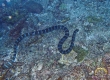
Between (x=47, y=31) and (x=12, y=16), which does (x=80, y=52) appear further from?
(x=12, y=16)

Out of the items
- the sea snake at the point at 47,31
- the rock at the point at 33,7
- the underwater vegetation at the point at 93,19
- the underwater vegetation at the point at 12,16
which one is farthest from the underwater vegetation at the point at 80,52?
the underwater vegetation at the point at 12,16

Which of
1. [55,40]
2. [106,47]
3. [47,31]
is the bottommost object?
[106,47]

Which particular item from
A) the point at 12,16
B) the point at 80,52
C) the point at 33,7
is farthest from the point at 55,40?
the point at 12,16

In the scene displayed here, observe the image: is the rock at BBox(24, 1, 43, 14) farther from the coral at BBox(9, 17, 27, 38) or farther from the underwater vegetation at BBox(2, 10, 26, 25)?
the coral at BBox(9, 17, 27, 38)

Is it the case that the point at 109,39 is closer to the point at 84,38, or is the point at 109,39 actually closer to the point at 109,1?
the point at 84,38

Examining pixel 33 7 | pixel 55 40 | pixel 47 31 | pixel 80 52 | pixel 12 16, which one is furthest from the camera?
pixel 33 7

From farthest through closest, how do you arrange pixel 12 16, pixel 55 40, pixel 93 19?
pixel 12 16 < pixel 93 19 < pixel 55 40

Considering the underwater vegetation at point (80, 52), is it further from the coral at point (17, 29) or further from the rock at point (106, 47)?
the coral at point (17, 29)
